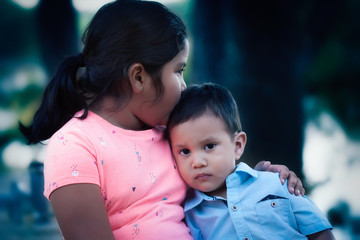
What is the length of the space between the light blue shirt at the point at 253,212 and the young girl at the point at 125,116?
70 millimetres

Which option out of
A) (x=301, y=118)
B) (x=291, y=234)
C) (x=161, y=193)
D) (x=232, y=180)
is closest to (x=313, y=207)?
(x=291, y=234)

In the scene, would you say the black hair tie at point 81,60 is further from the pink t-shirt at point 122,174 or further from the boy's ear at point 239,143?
the boy's ear at point 239,143

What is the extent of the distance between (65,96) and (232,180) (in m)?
0.63

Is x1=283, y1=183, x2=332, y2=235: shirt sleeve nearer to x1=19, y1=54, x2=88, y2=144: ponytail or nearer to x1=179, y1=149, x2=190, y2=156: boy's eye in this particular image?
x1=179, y1=149, x2=190, y2=156: boy's eye

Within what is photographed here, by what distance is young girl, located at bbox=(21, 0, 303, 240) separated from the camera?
1.11m

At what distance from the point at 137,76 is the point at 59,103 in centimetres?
28

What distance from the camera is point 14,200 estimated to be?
329 centimetres

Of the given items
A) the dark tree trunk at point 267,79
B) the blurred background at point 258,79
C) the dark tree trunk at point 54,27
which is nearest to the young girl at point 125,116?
the blurred background at point 258,79

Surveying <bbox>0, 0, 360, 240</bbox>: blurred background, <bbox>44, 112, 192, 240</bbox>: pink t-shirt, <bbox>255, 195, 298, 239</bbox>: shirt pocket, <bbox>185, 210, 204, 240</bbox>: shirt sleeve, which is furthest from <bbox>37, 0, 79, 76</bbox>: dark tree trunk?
<bbox>255, 195, 298, 239</bbox>: shirt pocket

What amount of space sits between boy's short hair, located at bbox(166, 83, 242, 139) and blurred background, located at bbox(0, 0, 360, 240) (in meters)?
1.01

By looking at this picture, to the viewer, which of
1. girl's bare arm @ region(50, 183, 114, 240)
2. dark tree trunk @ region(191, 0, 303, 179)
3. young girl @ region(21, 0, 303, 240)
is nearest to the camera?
girl's bare arm @ region(50, 183, 114, 240)

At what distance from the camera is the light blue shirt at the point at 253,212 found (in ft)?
3.98

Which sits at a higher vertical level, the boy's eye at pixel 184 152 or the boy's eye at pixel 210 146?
the boy's eye at pixel 210 146

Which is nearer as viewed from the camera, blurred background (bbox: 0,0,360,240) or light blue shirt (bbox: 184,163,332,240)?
light blue shirt (bbox: 184,163,332,240)
